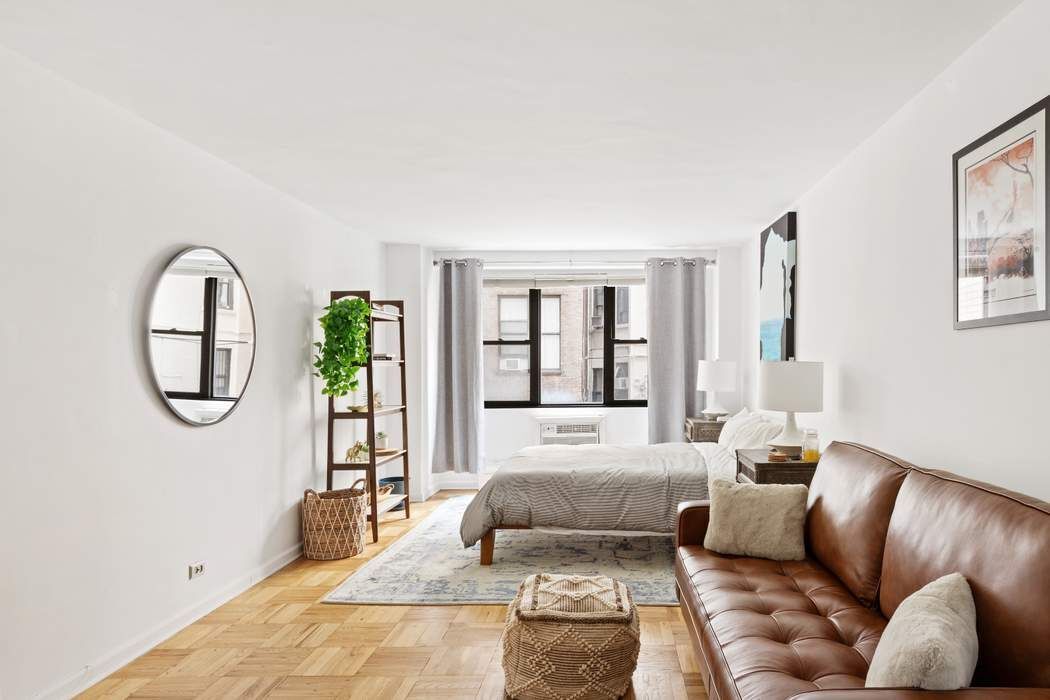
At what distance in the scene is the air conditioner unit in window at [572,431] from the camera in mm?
7180

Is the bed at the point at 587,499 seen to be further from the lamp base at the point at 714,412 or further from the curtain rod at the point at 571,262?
the curtain rod at the point at 571,262

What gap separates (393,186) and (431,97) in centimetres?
159

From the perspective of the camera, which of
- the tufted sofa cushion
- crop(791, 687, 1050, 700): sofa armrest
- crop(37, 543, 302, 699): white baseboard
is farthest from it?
crop(37, 543, 302, 699): white baseboard

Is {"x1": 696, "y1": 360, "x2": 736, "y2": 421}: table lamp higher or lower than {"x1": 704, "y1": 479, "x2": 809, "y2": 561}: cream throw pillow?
higher

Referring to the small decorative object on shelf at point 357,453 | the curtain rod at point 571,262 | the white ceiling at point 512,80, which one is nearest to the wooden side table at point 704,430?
the curtain rod at point 571,262

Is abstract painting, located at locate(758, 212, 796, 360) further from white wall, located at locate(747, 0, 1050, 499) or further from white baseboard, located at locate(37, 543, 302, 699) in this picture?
A: white baseboard, located at locate(37, 543, 302, 699)

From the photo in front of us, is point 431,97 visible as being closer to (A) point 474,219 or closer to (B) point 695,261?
(A) point 474,219

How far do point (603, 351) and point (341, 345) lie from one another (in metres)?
3.38

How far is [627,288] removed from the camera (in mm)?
7559

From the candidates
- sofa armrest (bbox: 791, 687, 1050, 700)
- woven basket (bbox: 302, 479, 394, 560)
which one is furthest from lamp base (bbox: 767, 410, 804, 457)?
woven basket (bbox: 302, 479, 394, 560)

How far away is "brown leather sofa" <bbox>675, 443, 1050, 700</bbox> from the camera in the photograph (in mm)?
1598

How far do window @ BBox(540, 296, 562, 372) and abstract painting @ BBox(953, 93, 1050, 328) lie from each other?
5.19m

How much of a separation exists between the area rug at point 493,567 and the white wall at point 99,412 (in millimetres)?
813

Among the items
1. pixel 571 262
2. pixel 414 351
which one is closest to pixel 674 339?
pixel 571 262
